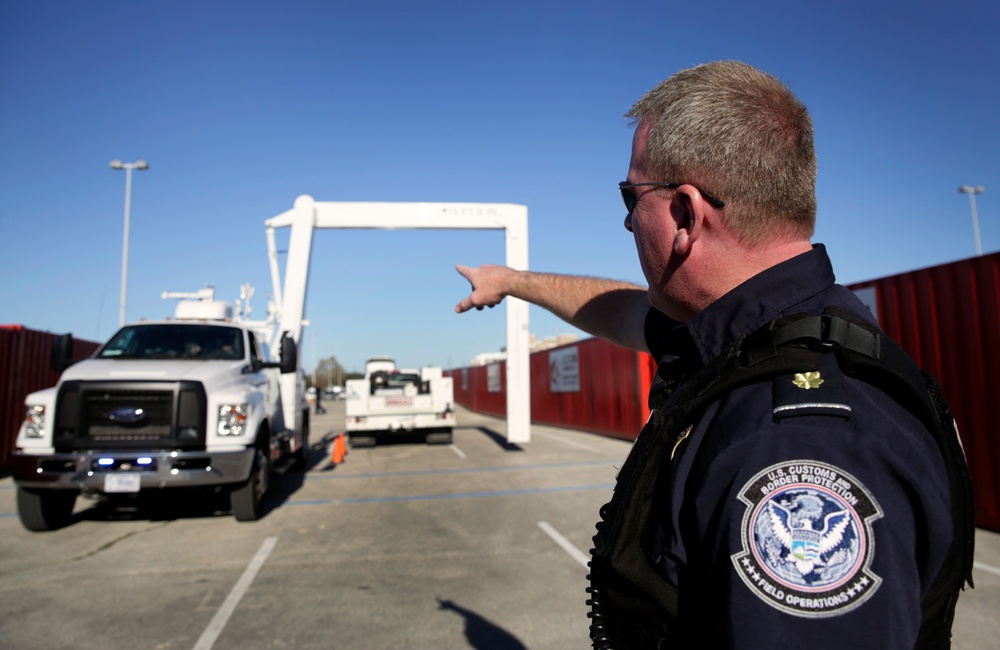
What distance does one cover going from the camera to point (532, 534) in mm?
6535

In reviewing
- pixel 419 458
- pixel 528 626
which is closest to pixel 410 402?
pixel 419 458

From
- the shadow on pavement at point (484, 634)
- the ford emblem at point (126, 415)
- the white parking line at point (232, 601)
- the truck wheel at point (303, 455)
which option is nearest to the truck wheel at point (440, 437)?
the truck wheel at point (303, 455)

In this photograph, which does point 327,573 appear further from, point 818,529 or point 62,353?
point 818,529

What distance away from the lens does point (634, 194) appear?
139 cm

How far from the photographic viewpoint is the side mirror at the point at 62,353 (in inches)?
293

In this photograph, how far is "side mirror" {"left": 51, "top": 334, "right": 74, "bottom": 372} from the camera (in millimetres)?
7430

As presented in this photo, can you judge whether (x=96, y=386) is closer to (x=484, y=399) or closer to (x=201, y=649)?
(x=201, y=649)

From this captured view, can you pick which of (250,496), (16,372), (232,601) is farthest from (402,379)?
(232,601)

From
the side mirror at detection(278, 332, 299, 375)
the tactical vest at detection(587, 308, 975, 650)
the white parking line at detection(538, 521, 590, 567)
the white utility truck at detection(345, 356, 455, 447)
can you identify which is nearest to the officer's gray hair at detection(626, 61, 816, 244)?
the tactical vest at detection(587, 308, 975, 650)

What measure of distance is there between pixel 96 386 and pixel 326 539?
291 cm

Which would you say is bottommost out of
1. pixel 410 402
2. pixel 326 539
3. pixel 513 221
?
pixel 326 539

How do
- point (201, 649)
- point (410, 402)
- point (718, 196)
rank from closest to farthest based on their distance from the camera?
1. point (718, 196)
2. point (201, 649)
3. point (410, 402)

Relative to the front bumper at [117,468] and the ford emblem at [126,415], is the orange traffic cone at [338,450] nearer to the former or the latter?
the front bumper at [117,468]

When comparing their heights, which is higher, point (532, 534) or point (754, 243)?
point (754, 243)
